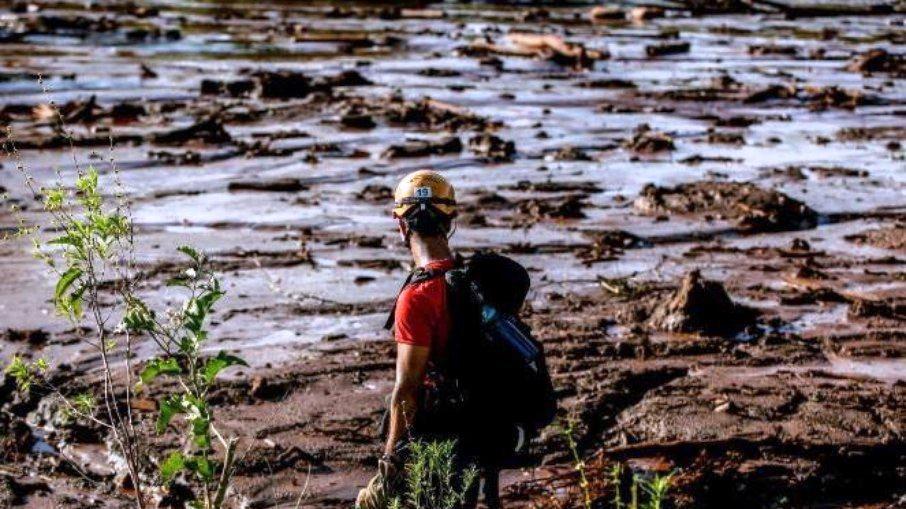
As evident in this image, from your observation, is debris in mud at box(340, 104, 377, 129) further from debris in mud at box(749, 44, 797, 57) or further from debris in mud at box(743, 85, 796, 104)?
debris in mud at box(749, 44, 797, 57)

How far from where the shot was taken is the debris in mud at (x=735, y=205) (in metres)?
11.0

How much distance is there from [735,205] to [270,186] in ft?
15.0

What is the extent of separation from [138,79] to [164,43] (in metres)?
5.76

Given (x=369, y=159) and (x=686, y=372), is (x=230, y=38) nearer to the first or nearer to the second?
(x=369, y=159)

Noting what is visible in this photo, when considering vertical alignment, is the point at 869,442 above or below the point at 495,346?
below

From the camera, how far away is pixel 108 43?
86.7ft

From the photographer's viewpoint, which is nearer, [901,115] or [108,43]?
[901,115]

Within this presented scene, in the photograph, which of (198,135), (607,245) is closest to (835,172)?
(607,245)

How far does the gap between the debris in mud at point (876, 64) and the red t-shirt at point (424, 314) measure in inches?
773

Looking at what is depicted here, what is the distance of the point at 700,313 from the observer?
801 centimetres

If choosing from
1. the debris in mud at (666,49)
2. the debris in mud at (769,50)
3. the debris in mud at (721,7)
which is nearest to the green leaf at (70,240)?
the debris in mud at (666,49)

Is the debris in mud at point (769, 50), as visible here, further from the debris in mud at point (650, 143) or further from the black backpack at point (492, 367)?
the black backpack at point (492, 367)

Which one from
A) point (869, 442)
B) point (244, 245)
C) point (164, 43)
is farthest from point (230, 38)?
point (869, 442)

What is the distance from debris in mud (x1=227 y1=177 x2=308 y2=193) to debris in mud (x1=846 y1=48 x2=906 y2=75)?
13.3 metres
